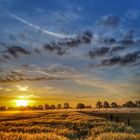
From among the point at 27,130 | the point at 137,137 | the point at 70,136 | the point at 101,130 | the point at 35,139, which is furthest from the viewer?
the point at 27,130

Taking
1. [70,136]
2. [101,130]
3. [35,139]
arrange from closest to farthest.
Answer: [35,139]
[70,136]
[101,130]

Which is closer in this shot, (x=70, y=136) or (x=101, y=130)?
(x=70, y=136)

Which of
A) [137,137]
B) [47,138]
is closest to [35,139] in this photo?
[47,138]

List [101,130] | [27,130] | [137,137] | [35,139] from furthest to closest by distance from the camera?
[27,130], [101,130], [137,137], [35,139]

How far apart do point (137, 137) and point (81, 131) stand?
6789mm

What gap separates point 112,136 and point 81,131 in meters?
6.40

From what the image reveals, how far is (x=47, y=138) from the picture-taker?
22.0 metres

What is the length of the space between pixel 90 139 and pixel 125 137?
2513 millimetres

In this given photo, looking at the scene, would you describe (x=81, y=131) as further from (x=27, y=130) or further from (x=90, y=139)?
(x=90, y=139)

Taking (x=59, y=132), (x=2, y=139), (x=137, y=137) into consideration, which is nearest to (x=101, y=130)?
(x=59, y=132)

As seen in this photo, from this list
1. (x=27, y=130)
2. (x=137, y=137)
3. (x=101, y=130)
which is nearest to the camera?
(x=137, y=137)

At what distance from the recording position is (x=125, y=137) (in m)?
22.8

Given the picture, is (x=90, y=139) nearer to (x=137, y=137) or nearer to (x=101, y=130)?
(x=137, y=137)

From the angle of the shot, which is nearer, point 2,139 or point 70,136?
point 2,139
